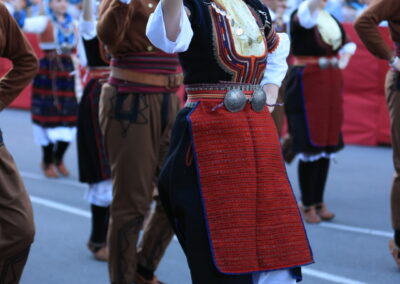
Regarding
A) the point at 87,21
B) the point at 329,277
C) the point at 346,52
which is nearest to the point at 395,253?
the point at 329,277

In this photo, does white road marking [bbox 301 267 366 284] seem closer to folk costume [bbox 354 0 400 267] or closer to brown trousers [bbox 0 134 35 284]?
folk costume [bbox 354 0 400 267]

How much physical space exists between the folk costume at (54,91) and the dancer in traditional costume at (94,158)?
3.07 m

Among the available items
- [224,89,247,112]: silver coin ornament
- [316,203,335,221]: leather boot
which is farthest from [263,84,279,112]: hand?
[316,203,335,221]: leather boot

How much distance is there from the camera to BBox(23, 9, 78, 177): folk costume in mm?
7973

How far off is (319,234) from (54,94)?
378 cm

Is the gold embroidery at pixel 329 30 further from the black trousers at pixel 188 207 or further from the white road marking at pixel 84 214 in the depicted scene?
the black trousers at pixel 188 207

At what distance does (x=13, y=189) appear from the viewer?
10.1ft

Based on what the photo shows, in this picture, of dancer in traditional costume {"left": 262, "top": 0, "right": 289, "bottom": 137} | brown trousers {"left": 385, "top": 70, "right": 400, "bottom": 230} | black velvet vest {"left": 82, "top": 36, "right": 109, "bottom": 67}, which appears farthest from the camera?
dancer in traditional costume {"left": 262, "top": 0, "right": 289, "bottom": 137}

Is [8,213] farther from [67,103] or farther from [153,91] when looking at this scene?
[67,103]

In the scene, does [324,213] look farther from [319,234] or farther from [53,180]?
[53,180]

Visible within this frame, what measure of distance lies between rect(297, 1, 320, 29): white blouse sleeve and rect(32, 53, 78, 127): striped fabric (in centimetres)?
314

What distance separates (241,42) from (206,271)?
2.76ft

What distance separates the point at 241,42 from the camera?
2.76 meters

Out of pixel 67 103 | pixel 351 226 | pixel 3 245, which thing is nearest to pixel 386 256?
pixel 351 226
